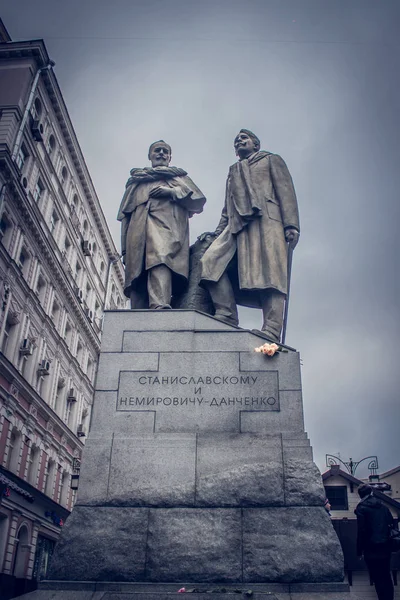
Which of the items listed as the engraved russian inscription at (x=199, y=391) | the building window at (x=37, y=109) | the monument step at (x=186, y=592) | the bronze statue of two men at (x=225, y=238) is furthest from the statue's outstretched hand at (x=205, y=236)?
the building window at (x=37, y=109)

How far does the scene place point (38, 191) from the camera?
38281mm

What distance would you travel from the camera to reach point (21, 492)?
30.3 meters

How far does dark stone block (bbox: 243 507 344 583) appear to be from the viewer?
233 inches

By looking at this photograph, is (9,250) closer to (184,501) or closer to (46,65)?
(46,65)

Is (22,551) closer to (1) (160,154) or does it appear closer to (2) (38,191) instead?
(2) (38,191)

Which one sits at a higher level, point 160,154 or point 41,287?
point 41,287

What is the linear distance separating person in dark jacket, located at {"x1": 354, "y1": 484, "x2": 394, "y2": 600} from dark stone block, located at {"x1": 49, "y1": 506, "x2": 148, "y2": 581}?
258cm

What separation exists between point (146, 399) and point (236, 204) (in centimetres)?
346

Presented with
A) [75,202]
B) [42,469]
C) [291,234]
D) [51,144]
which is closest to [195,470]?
[291,234]

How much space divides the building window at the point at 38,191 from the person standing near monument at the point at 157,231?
94.8 feet

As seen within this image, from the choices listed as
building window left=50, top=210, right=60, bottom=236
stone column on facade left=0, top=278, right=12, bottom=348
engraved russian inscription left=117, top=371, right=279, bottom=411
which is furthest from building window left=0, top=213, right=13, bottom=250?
engraved russian inscription left=117, top=371, right=279, bottom=411

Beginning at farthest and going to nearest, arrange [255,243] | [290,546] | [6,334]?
[6,334] < [255,243] < [290,546]

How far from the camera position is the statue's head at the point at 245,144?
33.3 feet

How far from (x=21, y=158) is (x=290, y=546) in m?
33.1
